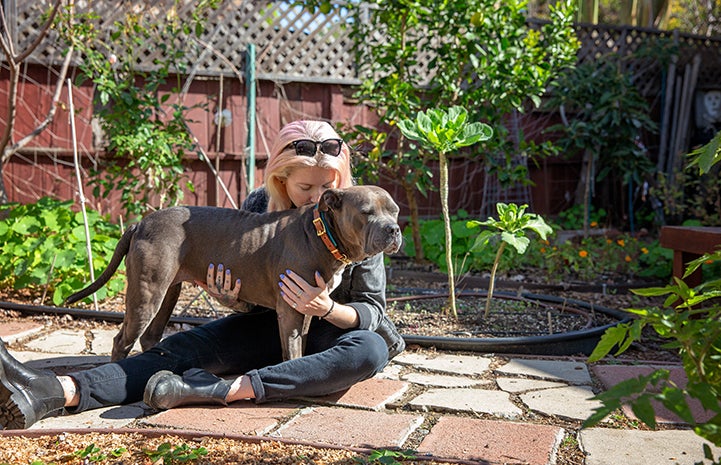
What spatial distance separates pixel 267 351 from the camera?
3.40m

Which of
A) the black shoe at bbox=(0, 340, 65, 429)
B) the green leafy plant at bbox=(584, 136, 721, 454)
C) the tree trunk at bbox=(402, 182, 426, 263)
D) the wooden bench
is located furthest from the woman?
the tree trunk at bbox=(402, 182, 426, 263)

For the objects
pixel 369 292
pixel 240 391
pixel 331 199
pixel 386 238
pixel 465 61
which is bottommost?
pixel 240 391

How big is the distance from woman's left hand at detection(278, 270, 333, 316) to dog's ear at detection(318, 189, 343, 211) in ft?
0.94

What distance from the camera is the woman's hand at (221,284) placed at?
125 inches

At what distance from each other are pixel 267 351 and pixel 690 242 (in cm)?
261

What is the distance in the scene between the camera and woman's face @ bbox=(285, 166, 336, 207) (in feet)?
10.9

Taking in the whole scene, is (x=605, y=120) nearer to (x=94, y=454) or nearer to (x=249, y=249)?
(x=249, y=249)

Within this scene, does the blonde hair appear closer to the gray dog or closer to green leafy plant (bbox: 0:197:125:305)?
the gray dog

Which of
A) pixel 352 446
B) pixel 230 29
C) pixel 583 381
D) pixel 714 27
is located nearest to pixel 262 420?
pixel 352 446

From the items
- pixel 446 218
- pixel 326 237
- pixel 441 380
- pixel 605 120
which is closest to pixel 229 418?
pixel 326 237

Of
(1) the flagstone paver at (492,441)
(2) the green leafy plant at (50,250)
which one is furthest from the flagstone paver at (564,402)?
(2) the green leafy plant at (50,250)

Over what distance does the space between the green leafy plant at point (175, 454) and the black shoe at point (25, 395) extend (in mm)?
586

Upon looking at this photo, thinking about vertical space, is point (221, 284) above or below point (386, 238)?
below

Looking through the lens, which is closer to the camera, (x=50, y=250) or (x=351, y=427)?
(x=351, y=427)
